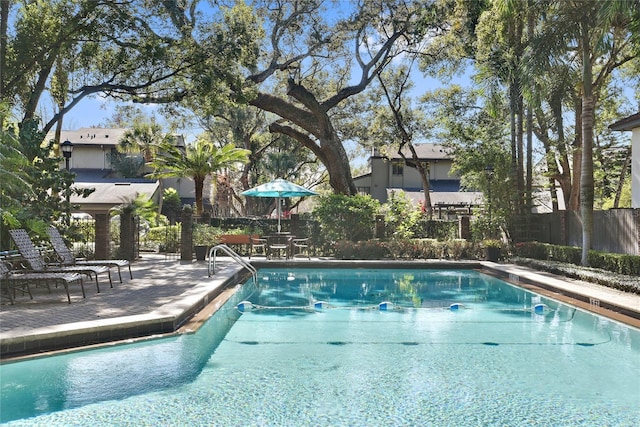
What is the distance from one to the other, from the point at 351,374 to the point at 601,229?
12.5m

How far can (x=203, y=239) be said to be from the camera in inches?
729

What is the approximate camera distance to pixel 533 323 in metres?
8.92

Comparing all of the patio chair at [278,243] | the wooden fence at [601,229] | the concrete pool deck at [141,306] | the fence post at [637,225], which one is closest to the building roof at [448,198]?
the wooden fence at [601,229]

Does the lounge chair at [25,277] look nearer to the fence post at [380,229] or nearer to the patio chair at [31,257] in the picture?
the patio chair at [31,257]

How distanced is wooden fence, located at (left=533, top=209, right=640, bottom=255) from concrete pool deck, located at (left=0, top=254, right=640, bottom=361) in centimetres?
262

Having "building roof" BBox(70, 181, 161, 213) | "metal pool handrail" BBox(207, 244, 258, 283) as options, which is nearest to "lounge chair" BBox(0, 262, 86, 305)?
"metal pool handrail" BBox(207, 244, 258, 283)

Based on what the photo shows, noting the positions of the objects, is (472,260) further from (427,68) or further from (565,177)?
(427,68)

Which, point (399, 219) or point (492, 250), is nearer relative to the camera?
point (492, 250)

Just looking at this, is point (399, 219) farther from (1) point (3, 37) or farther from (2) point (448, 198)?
(2) point (448, 198)

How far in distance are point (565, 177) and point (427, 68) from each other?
8.57 meters

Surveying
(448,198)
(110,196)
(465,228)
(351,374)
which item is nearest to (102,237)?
(110,196)

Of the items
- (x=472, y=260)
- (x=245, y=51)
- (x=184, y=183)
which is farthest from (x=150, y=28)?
(x=184, y=183)

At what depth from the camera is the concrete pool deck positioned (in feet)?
21.1

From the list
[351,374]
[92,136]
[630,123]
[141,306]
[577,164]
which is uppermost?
[92,136]
